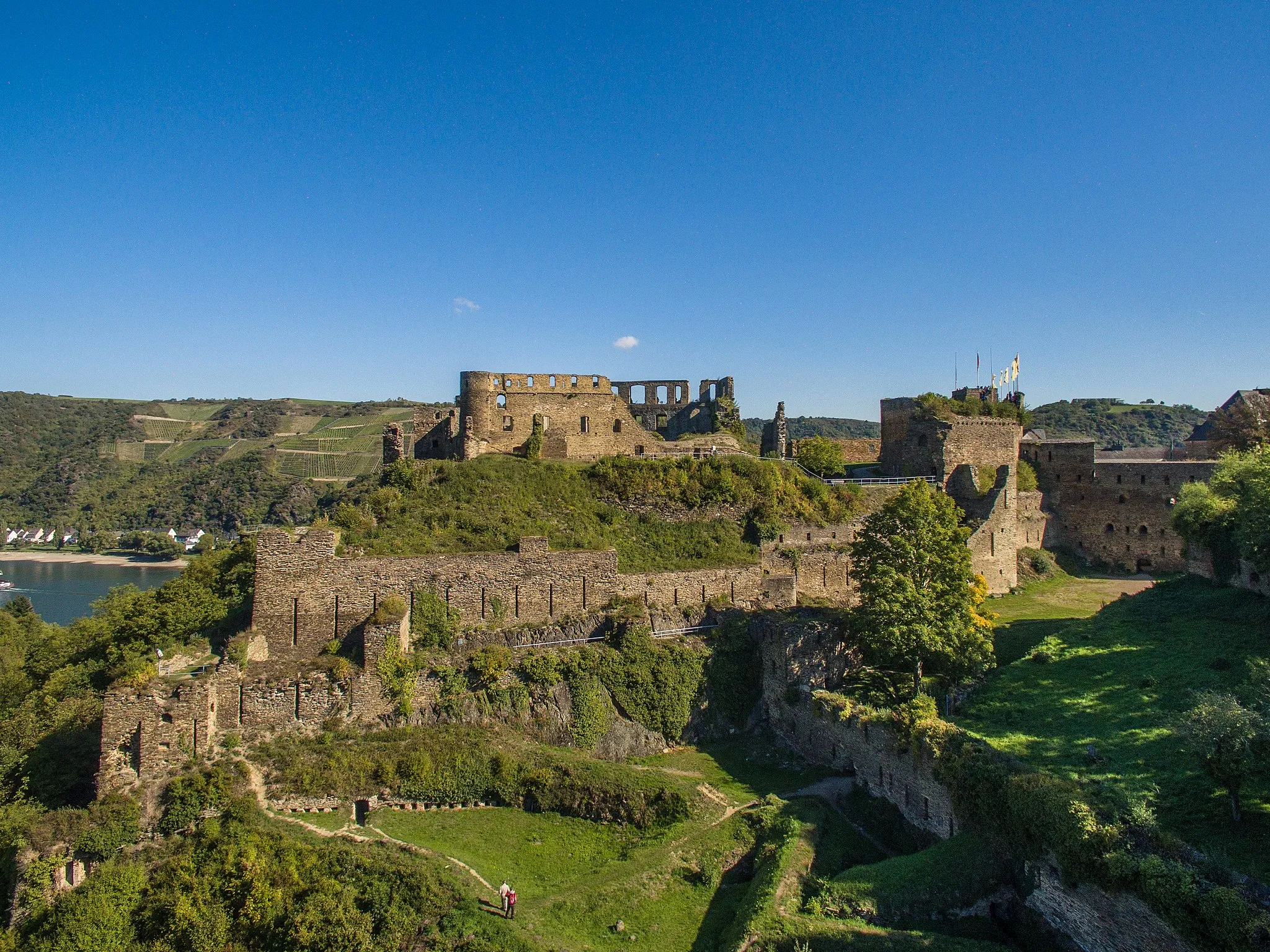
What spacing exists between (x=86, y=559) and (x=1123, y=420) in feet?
502

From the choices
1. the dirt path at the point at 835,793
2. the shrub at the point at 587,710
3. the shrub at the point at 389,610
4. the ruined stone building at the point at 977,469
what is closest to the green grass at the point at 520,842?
the shrub at the point at 587,710

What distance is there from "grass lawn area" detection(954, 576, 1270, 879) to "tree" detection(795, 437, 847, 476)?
1094 cm

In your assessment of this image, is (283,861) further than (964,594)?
No

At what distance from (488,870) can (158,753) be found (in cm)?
795

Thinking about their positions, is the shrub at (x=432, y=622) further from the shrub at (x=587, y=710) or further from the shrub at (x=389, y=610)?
the shrub at (x=587, y=710)

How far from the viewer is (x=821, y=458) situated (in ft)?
118

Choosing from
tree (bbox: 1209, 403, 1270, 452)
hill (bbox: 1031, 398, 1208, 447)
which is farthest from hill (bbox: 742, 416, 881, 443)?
tree (bbox: 1209, 403, 1270, 452)

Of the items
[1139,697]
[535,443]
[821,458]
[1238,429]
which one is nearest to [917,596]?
[1139,697]

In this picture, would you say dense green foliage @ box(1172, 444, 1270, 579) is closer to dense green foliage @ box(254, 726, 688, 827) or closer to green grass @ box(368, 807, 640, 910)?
dense green foliage @ box(254, 726, 688, 827)

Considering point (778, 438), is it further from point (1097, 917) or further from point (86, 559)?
point (86, 559)

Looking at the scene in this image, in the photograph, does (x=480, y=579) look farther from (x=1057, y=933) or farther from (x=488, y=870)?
(x=1057, y=933)

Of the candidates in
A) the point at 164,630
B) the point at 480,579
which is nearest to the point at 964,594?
the point at 480,579

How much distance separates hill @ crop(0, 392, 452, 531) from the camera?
4943 inches

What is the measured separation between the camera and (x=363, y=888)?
47.5 ft
